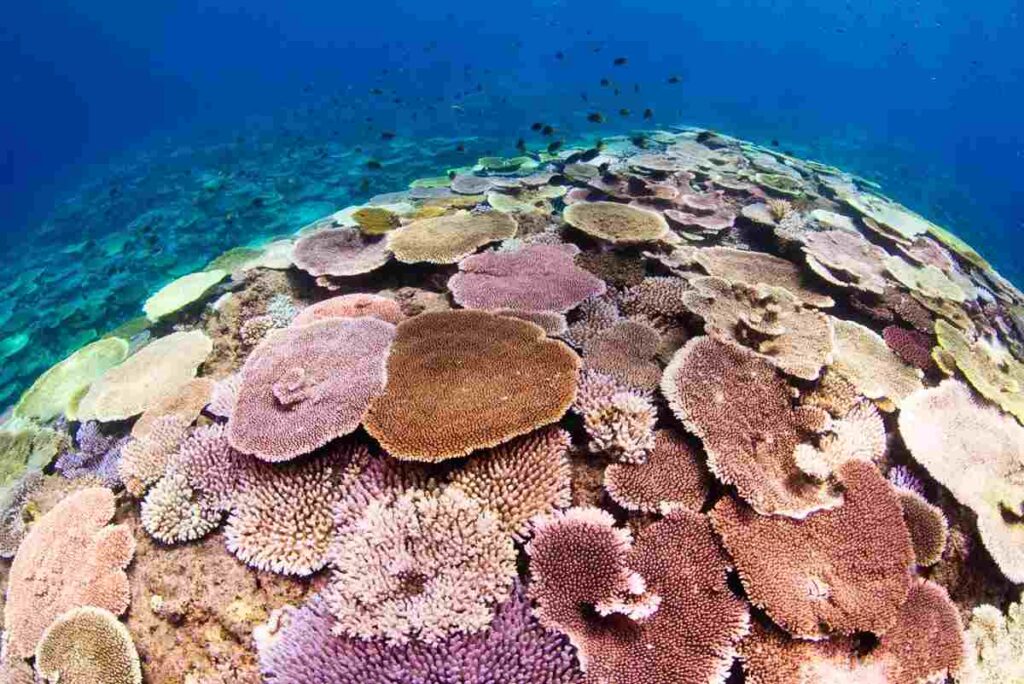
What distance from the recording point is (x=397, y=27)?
136125 millimetres

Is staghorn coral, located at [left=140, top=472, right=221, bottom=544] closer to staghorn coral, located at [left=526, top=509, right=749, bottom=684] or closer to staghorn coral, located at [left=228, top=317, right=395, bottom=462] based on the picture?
staghorn coral, located at [left=228, top=317, right=395, bottom=462]

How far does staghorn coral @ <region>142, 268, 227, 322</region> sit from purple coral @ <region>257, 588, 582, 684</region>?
192 inches

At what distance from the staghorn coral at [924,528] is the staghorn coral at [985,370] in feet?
6.34

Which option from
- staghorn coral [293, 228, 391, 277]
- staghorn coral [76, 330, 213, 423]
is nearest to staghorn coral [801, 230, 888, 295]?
staghorn coral [293, 228, 391, 277]

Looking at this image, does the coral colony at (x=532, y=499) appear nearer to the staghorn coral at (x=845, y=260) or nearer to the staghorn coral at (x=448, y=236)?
the staghorn coral at (x=448, y=236)

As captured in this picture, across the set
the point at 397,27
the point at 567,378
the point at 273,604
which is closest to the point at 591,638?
the point at 567,378

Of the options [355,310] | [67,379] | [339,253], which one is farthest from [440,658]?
[67,379]

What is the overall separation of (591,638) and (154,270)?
59.0 feet

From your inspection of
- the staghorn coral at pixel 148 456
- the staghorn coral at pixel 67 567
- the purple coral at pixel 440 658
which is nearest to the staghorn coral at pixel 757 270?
the purple coral at pixel 440 658

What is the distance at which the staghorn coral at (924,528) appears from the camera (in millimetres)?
3520

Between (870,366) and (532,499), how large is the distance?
356 cm

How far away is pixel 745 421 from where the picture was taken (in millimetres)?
3699

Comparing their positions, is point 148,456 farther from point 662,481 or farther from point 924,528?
point 924,528

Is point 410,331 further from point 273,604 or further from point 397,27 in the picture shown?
point 397,27
